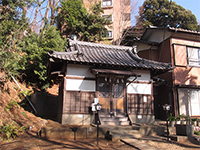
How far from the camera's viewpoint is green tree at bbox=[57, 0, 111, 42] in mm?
22469

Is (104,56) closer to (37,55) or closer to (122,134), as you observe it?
(122,134)

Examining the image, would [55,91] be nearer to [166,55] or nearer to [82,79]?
[82,79]

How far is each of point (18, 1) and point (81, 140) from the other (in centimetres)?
1268

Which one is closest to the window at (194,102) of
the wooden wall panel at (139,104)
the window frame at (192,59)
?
the window frame at (192,59)

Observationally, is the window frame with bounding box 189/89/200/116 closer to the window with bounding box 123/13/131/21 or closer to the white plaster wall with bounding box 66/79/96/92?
the white plaster wall with bounding box 66/79/96/92

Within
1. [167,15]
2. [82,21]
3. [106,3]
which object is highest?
[106,3]

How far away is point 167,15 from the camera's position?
28062 millimetres

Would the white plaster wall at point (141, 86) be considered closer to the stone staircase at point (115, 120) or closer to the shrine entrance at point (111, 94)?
the shrine entrance at point (111, 94)

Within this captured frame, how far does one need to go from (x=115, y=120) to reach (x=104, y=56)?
15.6 feet

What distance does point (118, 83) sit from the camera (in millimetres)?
12305

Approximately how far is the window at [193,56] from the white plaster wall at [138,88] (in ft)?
18.8

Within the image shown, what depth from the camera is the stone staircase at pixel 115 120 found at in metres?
10.9

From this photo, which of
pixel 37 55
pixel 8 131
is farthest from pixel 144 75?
pixel 37 55

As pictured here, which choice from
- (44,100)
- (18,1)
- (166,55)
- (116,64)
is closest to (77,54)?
(116,64)
